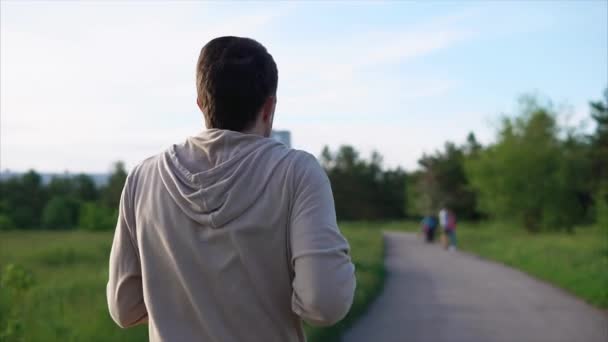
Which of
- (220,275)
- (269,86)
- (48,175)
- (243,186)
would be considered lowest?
(48,175)

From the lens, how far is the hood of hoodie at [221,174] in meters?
1.74

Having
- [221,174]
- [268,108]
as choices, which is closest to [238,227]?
[221,174]

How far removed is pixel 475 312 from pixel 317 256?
978 centimetres

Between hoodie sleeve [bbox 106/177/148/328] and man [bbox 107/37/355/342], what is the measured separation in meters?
0.08

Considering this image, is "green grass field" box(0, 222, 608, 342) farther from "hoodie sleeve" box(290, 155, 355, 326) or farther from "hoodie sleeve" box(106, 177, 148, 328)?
"hoodie sleeve" box(290, 155, 355, 326)

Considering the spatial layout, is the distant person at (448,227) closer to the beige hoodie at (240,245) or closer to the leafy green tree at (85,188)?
the beige hoodie at (240,245)

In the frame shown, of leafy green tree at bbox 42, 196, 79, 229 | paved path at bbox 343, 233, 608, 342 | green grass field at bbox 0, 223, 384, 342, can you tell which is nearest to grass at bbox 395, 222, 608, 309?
paved path at bbox 343, 233, 608, 342

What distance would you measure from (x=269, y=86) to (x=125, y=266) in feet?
2.15

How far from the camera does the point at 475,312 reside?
429 inches

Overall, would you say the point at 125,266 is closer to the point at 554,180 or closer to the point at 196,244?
the point at 196,244

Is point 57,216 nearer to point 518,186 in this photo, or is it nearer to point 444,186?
point 518,186

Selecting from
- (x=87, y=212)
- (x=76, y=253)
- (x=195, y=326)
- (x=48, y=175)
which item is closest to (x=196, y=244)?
(x=195, y=326)

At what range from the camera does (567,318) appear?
10.3 m

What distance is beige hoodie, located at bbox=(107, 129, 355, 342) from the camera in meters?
1.70
